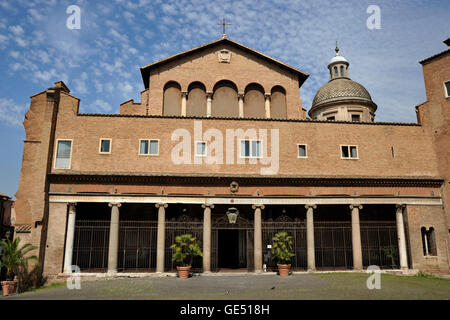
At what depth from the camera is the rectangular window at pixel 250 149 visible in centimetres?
2012

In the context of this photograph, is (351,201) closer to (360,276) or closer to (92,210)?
(360,276)

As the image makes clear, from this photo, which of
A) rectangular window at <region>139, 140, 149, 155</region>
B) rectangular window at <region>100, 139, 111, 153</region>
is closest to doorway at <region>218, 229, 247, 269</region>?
rectangular window at <region>139, 140, 149, 155</region>

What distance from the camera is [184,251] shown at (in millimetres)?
18125

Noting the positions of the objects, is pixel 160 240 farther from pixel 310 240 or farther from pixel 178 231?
pixel 310 240

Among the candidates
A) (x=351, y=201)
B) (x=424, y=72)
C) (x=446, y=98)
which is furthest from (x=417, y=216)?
(x=424, y=72)

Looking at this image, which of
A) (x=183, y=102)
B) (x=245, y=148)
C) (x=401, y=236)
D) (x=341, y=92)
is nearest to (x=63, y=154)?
(x=183, y=102)

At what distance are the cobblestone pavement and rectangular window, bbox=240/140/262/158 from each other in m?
6.41

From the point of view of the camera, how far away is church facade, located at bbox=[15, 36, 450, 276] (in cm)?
1870

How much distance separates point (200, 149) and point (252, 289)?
8.43 metres

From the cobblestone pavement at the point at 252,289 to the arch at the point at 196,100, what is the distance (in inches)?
427

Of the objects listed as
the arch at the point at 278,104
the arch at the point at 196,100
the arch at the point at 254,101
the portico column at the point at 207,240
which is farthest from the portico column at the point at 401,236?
the arch at the point at 196,100

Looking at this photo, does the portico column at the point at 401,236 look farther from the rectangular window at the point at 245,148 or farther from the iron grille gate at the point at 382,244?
the rectangular window at the point at 245,148

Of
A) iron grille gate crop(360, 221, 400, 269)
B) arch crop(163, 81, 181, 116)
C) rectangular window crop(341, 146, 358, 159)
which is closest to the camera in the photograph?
iron grille gate crop(360, 221, 400, 269)

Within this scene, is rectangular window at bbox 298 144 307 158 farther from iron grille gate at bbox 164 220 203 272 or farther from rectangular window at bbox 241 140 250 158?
iron grille gate at bbox 164 220 203 272
